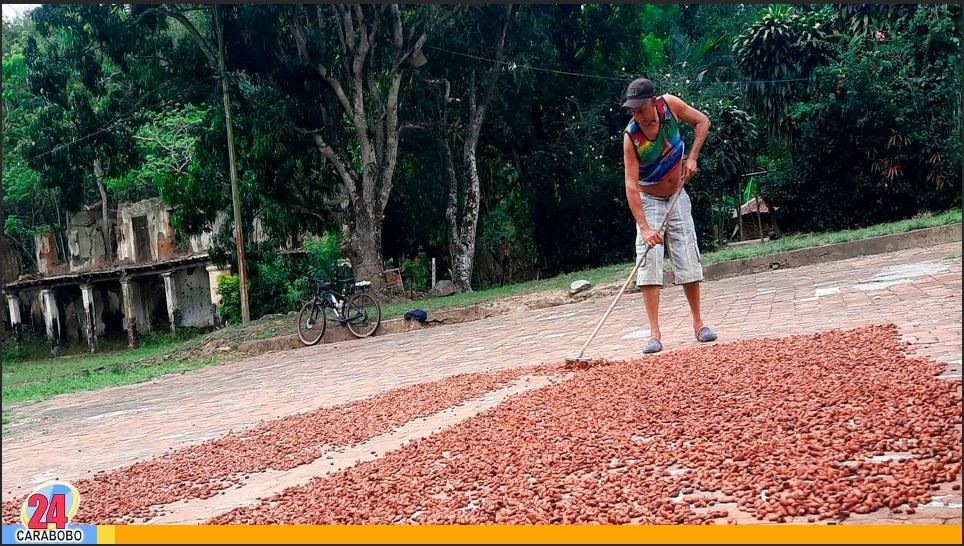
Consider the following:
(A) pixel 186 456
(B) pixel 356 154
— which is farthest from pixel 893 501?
(B) pixel 356 154

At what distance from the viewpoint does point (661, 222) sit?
18.7ft

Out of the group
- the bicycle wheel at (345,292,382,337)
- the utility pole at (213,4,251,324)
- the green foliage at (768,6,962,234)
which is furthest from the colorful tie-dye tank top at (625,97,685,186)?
the green foliage at (768,6,962,234)

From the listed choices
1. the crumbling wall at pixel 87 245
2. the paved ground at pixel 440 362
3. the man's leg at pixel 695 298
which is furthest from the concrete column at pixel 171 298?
the man's leg at pixel 695 298

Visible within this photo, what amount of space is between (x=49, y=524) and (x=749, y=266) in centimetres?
1083

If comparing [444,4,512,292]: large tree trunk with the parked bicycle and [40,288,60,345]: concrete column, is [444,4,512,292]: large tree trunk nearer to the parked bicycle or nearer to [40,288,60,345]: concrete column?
the parked bicycle

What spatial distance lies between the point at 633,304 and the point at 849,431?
282 inches

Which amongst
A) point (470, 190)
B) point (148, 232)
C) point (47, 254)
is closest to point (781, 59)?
point (470, 190)

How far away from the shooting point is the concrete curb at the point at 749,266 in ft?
38.7

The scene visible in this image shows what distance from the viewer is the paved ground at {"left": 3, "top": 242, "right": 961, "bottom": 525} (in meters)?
4.44

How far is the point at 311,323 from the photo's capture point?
40.8 ft

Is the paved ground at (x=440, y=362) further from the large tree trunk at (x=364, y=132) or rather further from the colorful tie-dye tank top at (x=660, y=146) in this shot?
the large tree trunk at (x=364, y=132)

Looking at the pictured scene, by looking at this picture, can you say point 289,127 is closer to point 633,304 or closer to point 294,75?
point 294,75

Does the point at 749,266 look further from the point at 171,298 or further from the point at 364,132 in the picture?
the point at 171,298

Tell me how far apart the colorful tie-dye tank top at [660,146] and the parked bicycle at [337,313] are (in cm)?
750
